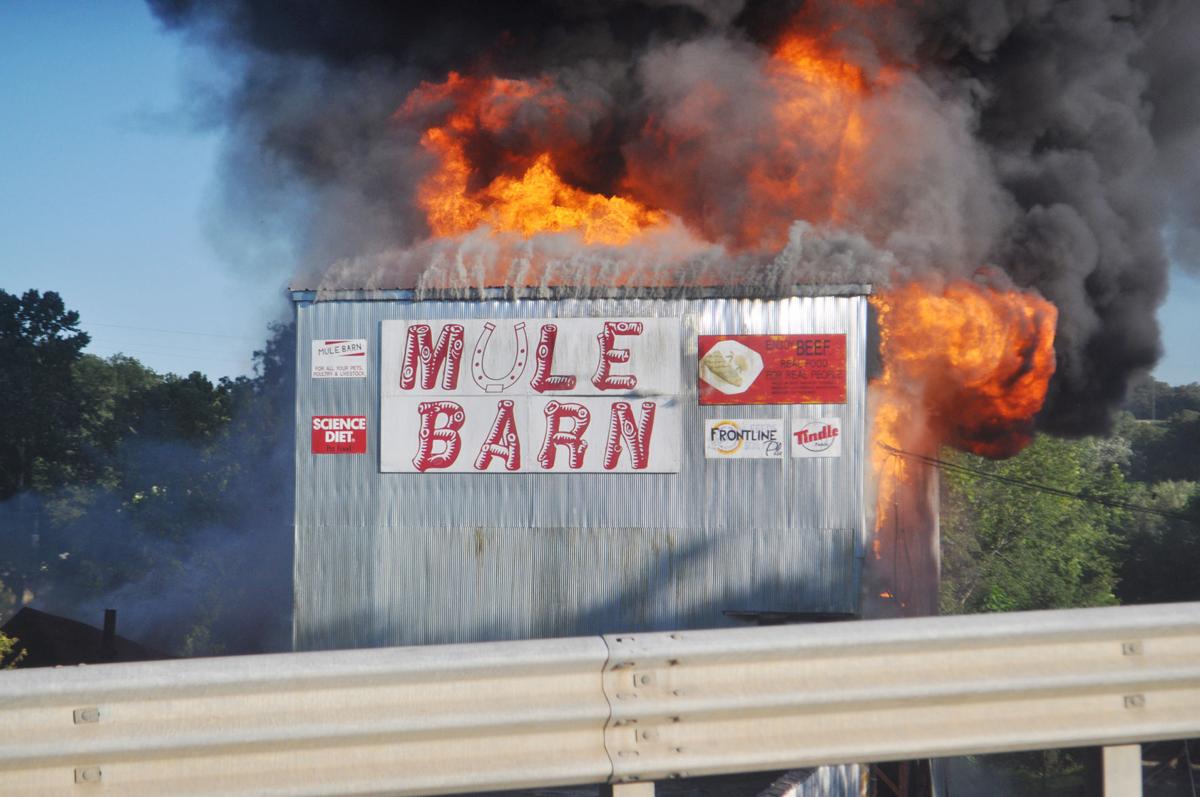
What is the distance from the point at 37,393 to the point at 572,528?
34.8 m

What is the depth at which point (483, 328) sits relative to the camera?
496 inches

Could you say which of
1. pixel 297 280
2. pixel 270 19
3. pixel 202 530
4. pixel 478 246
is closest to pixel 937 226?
pixel 478 246

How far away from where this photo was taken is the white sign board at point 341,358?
12789 millimetres

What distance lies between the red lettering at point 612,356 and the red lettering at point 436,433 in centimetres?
178

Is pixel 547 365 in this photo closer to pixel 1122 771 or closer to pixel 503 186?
pixel 503 186

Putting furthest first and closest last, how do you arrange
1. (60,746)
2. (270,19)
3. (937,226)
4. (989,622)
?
1. (270,19)
2. (937,226)
3. (989,622)
4. (60,746)

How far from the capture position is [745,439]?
12.2 meters

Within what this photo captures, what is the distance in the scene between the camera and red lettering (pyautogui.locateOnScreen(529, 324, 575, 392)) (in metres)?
12.5

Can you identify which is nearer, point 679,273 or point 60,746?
point 60,746

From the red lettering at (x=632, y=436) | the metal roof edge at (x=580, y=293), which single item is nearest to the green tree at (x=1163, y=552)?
the metal roof edge at (x=580, y=293)

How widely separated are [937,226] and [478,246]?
975 centimetres

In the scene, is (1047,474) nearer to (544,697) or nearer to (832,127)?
(832,127)

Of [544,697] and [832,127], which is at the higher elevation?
[832,127]


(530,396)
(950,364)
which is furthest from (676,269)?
(950,364)
